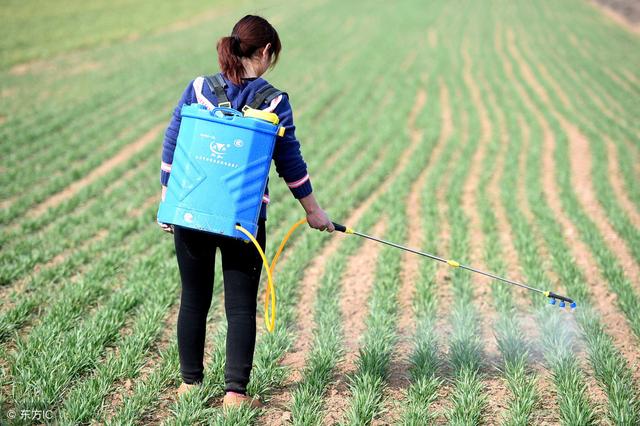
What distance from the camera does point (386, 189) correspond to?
30.3ft

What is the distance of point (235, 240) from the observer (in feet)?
9.83

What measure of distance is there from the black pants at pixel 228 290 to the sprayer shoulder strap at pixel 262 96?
0.64m

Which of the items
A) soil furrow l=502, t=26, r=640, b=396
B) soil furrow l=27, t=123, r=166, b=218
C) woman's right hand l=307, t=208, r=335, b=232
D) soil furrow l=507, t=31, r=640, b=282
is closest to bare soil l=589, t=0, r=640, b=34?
soil furrow l=507, t=31, r=640, b=282

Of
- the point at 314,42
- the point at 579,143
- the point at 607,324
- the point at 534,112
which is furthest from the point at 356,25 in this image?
the point at 607,324

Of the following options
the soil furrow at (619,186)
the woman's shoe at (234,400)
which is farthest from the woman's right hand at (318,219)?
the soil furrow at (619,186)

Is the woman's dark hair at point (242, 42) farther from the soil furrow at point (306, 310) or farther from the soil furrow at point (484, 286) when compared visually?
the soil furrow at point (484, 286)

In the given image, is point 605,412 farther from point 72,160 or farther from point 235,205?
point 72,160

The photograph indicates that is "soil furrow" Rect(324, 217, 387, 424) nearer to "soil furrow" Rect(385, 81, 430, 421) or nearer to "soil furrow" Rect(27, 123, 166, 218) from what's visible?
"soil furrow" Rect(385, 81, 430, 421)

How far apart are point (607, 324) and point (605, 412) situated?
59.7 inches

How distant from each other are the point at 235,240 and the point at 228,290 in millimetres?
293

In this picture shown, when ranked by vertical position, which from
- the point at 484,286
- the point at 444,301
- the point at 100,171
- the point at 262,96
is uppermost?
the point at 262,96

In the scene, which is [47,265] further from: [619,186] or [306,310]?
[619,186]

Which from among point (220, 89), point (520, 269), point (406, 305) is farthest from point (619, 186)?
point (220, 89)

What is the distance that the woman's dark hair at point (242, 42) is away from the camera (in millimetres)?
2865
